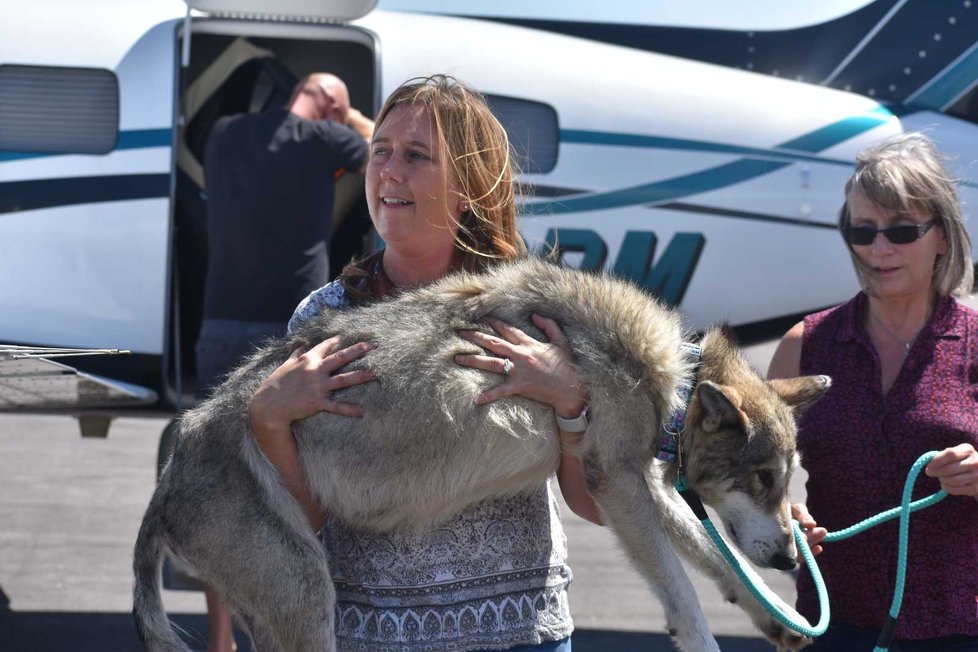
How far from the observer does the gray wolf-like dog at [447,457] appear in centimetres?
272

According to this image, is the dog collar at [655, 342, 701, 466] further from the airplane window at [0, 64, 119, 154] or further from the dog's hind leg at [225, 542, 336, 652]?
the airplane window at [0, 64, 119, 154]

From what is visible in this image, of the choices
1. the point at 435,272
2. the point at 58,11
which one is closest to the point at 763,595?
the point at 435,272

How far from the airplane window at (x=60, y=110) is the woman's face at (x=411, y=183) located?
4.17 metres

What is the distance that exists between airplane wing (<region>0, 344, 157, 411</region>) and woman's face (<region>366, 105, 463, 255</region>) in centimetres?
77

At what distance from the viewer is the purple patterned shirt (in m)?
3.35

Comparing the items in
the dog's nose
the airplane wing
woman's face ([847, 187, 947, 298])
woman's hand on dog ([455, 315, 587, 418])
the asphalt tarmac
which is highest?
woman's face ([847, 187, 947, 298])

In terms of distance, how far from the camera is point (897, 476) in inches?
135

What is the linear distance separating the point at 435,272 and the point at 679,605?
1.08m

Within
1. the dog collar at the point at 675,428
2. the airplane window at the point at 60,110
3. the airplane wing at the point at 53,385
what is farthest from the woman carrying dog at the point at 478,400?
the airplane window at the point at 60,110

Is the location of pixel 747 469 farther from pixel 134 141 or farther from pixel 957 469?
pixel 134 141

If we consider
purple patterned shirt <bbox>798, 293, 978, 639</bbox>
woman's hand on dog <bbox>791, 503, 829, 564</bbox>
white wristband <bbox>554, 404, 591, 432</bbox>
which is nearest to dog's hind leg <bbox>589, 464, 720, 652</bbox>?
white wristband <bbox>554, 404, 591, 432</bbox>

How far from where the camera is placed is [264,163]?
6.08 meters

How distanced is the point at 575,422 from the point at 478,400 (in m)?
0.26

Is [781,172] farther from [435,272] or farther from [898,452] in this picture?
[435,272]
